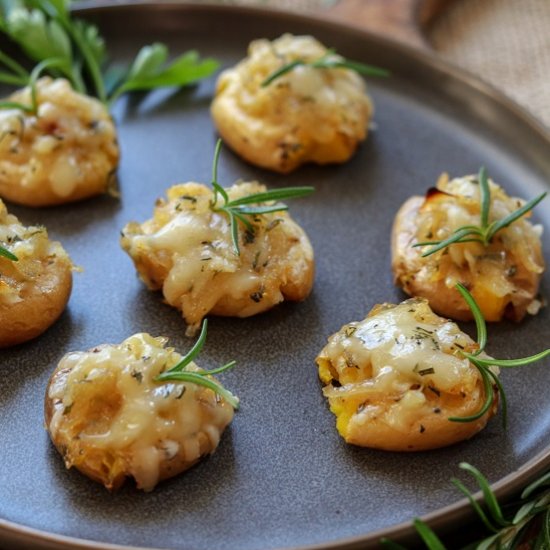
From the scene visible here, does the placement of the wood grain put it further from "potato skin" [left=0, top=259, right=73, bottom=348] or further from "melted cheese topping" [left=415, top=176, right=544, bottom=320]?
"potato skin" [left=0, top=259, right=73, bottom=348]

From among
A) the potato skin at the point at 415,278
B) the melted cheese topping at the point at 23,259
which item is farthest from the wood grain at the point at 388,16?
the melted cheese topping at the point at 23,259

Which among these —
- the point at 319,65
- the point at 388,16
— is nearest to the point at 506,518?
the point at 319,65

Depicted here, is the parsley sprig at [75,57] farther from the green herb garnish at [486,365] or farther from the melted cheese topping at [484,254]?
the green herb garnish at [486,365]

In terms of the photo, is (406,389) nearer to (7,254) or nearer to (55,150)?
(7,254)

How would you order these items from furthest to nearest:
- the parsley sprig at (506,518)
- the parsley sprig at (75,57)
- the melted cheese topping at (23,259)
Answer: the parsley sprig at (75,57) → the melted cheese topping at (23,259) → the parsley sprig at (506,518)

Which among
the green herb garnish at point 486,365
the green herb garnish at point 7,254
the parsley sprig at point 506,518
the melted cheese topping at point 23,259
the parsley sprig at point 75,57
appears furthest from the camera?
the parsley sprig at point 75,57

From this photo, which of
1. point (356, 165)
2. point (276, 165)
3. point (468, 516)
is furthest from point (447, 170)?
point (468, 516)

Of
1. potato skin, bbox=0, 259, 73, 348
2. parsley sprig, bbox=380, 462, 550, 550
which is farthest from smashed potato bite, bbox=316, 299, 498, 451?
potato skin, bbox=0, 259, 73, 348
